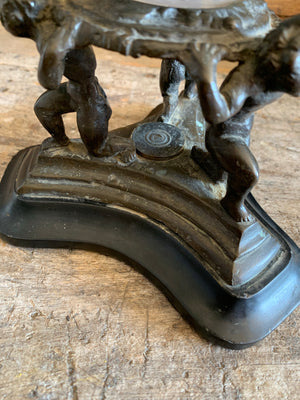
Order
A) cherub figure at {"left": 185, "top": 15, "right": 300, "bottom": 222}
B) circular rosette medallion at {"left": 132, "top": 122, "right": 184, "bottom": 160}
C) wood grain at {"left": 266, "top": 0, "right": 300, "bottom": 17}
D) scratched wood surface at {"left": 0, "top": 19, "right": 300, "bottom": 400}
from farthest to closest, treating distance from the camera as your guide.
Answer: wood grain at {"left": 266, "top": 0, "right": 300, "bottom": 17} < circular rosette medallion at {"left": 132, "top": 122, "right": 184, "bottom": 160} < scratched wood surface at {"left": 0, "top": 19, "right": 300, "bottom": 400} < cherub figure at {"left": 185, "top": 15, "right": 300, "bottom": 222}

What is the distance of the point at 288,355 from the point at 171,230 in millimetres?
299

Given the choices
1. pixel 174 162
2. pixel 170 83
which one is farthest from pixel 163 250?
pixel 170 83

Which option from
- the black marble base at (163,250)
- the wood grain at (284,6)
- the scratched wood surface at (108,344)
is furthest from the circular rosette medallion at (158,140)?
the wood grain at (284,6)

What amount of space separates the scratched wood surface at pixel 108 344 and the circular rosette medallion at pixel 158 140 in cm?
23

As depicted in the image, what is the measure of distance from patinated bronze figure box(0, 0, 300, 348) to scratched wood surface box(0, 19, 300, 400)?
0.04m

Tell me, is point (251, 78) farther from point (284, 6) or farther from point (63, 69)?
point (284, 6)

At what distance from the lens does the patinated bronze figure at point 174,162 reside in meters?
0.57

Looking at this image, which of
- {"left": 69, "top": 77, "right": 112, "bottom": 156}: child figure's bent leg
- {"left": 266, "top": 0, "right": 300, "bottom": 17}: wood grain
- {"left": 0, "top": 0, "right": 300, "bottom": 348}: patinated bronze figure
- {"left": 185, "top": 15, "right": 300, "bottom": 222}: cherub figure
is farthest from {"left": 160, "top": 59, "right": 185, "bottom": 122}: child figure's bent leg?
{"left": 266, "top": 0, "right": 300, "bottom": 17}: wood grain

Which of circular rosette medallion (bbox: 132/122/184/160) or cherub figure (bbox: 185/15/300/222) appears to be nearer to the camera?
cherub figure (bbox: 185/15/300/222)

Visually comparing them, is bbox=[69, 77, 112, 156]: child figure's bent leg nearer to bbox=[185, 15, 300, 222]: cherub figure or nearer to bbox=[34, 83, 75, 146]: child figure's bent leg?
bbox=[34, 83, 75, 146]: child figure's bent leg

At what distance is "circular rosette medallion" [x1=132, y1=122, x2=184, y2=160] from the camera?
2.75ft

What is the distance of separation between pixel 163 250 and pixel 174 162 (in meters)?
0.18

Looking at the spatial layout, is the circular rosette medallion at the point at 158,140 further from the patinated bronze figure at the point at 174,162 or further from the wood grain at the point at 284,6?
the wood grain at the point at 284,6

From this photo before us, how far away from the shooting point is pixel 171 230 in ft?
2.54
